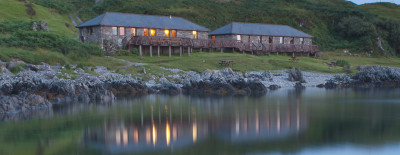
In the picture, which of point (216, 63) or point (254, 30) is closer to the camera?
point (216, 63)

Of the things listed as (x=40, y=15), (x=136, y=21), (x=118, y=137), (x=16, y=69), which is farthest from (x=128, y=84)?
(x=40, y=15)

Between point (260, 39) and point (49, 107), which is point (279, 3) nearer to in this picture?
point (260, 39)

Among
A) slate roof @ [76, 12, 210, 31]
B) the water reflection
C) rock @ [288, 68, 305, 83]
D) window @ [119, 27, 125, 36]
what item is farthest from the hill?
the water reflection

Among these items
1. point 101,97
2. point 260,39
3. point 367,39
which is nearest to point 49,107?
point 101,97

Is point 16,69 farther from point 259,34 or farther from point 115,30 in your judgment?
point 259,34

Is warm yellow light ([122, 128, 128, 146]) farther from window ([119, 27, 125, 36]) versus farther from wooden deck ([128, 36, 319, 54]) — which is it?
window ([119, 27, 125, 36])

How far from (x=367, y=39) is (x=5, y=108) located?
73656mm

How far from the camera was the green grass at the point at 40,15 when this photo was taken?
241 feet

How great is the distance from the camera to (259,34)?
69562 millimetres

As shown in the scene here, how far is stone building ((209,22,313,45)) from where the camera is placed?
6846 cm

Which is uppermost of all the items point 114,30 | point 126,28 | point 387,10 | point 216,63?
point 387,10

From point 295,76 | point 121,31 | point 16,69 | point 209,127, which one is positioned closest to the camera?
point 209,127

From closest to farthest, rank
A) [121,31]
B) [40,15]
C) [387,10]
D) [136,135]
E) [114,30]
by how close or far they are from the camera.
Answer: [136,135] < [114,30] < [121,31] < [40,15] < [387,10]

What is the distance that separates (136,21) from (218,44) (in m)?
13.4
